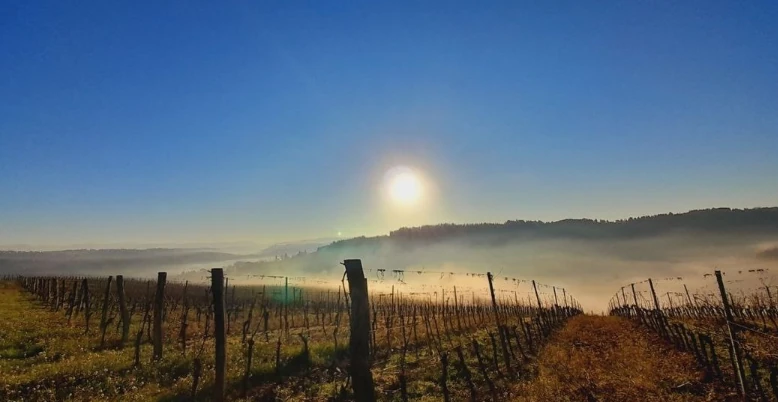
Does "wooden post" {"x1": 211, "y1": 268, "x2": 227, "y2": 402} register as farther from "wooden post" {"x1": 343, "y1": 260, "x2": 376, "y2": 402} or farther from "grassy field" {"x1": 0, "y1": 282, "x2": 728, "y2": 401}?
"wooden post" {"x1": 343, "y1": 260, "x2": 376, "y2": 402}

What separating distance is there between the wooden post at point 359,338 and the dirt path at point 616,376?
6.70 metres

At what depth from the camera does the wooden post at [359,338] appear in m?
8.41

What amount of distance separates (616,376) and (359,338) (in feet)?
40.7

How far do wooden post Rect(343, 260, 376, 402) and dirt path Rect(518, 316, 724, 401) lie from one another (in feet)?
22.0

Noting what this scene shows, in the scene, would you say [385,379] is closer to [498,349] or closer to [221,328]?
[221,328]

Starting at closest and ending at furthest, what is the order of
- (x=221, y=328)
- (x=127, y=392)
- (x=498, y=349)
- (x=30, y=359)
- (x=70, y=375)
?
(x=221, y=328) < (x=127, y=392) < (x=70, y=375) < (x=30, y=359) < (x=498, y=349)

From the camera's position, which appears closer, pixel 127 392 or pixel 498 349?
pixel 127 392

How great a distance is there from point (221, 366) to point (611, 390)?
12.6 m

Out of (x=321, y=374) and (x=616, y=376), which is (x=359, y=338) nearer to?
(x=321, y=374)

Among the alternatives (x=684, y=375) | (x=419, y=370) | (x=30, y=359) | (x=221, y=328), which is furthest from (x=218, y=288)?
(x=684, y=375)

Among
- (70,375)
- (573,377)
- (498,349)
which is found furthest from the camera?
(498,349)

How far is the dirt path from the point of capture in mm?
13258

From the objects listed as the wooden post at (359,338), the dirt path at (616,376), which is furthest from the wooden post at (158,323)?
the dirt path at (616,376)

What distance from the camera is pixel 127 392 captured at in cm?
1320
